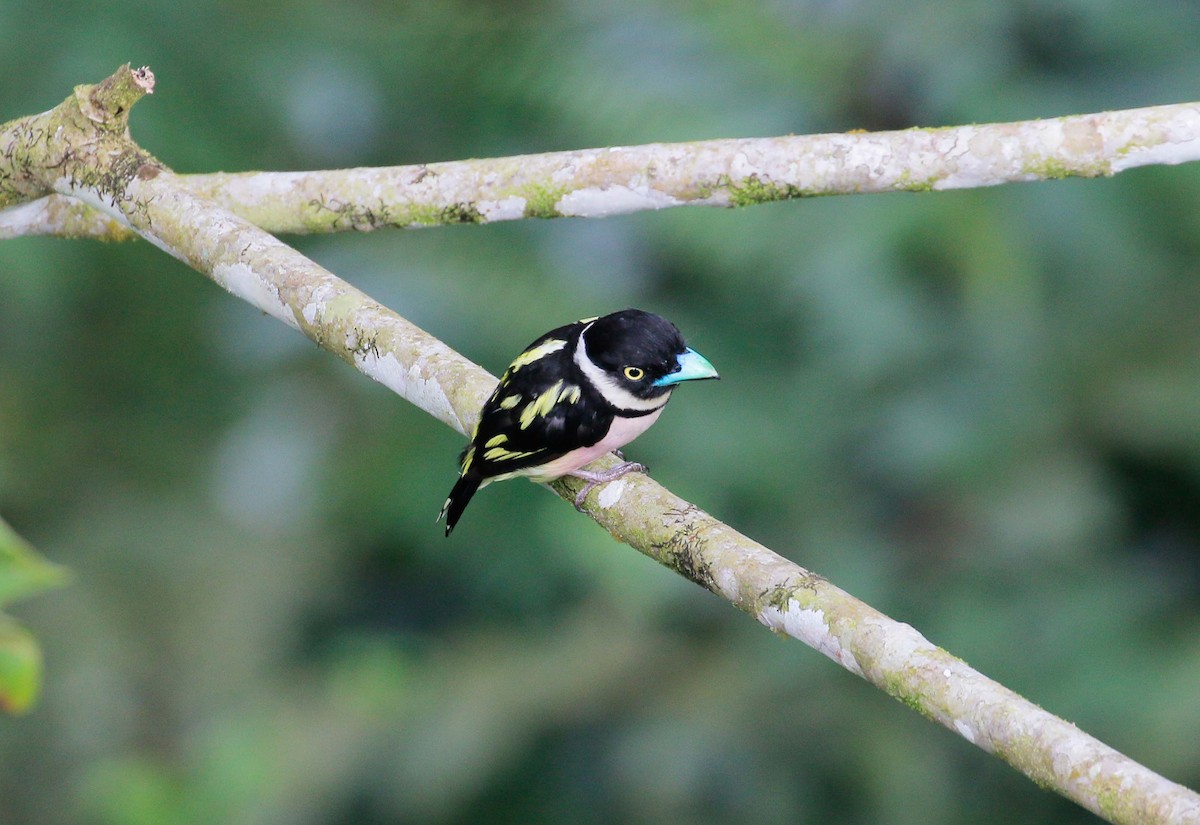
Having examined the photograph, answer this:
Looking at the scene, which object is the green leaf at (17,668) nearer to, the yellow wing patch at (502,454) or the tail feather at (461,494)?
the yellow wing patch at (502,454)

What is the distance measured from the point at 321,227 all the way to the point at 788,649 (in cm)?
244

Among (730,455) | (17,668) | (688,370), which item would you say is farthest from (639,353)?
(17,668)

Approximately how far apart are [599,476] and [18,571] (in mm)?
1910

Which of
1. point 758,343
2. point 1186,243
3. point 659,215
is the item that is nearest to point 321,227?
point 659,215

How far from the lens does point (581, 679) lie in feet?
17.2

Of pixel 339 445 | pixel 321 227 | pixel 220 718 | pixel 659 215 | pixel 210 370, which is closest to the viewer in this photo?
pixel 321 227

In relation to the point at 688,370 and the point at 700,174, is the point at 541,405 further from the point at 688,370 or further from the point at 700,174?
the point at 700,174

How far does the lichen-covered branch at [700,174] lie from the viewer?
271 centimetres

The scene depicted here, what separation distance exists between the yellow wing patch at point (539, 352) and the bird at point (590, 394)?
10 millimetres

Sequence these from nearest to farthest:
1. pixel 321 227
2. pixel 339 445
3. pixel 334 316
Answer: pixel 334 316, pixel 321 227, pixel 339 445

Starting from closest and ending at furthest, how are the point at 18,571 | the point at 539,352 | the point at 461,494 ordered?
the point at 18,571
the point at 539,352
the point at 461,494

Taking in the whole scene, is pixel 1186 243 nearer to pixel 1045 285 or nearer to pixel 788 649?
pixel 1045 285

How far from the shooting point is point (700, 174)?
9.66ft

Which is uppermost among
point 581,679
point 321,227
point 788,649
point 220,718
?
point 321,227
